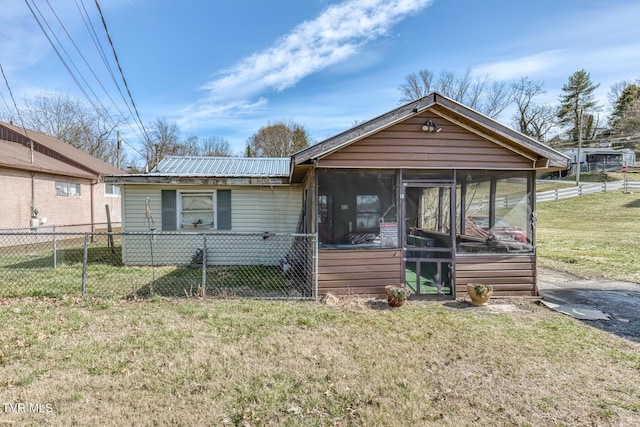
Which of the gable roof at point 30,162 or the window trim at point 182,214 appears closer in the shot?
the window trim at point 182,214

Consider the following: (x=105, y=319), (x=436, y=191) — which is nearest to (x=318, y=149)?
(x=436, y=191)

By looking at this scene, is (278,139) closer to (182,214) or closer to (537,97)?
(182,214)

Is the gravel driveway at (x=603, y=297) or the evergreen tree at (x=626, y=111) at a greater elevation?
the evergreen tree at (x=626, y=111)

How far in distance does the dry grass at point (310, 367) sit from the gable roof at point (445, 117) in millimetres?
2736

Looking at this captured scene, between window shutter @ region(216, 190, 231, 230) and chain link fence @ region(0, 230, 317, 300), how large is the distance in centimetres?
41

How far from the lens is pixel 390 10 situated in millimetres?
8773

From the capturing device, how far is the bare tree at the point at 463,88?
122ft

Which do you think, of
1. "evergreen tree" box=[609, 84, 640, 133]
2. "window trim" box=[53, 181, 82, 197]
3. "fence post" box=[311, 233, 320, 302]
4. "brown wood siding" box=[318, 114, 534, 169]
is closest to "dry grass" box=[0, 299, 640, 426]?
"fence post" box=[311, 233, 320, 302]

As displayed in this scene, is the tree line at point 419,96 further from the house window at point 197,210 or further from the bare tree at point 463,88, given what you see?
the house window at point 197,210

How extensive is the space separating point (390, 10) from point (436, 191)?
5369 mm

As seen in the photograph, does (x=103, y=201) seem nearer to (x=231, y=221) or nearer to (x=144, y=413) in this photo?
(x=231, y=221)

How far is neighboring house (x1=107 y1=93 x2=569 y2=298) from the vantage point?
612cm

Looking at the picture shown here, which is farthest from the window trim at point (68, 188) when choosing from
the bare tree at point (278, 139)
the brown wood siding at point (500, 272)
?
the brown wood siding at point (500, 272)

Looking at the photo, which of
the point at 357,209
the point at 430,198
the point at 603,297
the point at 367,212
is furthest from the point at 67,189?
the point at 603,297
